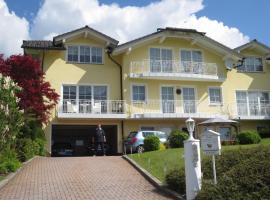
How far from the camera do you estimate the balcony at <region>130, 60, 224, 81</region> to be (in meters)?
29.4

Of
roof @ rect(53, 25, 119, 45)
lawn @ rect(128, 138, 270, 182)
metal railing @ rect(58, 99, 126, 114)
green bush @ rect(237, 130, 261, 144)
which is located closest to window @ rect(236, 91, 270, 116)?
green bush @ rect(237, 130, 261, 144)

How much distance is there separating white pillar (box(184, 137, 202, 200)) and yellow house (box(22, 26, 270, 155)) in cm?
1693

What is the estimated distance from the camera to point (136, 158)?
19.5 meters

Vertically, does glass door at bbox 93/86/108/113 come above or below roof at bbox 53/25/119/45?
below

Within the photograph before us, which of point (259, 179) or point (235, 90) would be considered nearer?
A: point (259, 179)

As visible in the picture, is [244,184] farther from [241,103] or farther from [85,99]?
[241,103]

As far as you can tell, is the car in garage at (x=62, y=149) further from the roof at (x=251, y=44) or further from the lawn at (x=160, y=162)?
the roof at (x=251, y=44)

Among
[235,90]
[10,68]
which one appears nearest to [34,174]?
[10,68]

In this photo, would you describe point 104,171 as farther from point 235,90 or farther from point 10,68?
point 235,90

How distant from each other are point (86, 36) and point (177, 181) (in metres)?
19.5

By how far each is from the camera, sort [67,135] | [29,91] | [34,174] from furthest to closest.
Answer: [67,135] → [29,91] → [34,174]

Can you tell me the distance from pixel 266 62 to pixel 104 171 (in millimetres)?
22421

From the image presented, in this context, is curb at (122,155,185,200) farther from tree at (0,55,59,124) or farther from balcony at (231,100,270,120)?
balcony at (231,100,270,120)

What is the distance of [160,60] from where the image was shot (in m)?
30.3
